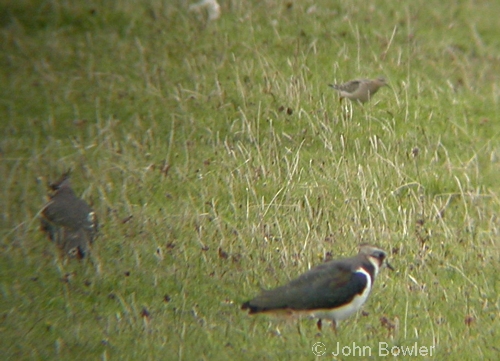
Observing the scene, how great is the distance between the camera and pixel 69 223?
7633 mm

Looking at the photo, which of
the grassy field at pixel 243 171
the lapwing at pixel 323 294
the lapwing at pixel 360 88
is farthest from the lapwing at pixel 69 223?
the lapwing at pixel 360 88

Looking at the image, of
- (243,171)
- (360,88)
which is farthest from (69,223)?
(360,88)

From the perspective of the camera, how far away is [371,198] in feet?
26.6

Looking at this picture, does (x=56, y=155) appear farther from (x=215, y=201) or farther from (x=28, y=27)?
(x=28, y=27)

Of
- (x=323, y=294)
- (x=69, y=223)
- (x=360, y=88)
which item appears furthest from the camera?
(x=360, y=88)

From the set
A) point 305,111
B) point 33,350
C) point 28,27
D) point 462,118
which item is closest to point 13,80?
point 28,27

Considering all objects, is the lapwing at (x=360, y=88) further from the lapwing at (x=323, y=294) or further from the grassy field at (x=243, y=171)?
the lapwing at (x=323, y=294)

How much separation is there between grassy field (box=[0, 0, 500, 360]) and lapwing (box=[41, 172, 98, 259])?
0.44 feet

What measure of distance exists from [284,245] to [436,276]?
1.22 metres

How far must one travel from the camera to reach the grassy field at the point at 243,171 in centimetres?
651

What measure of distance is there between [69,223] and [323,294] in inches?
100

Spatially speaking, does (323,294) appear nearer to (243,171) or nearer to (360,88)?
(243,171)

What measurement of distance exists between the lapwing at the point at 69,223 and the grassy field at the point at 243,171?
0.13 metres

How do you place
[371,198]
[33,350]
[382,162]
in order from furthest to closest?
[382,162]
[371,198]
[33,350]
